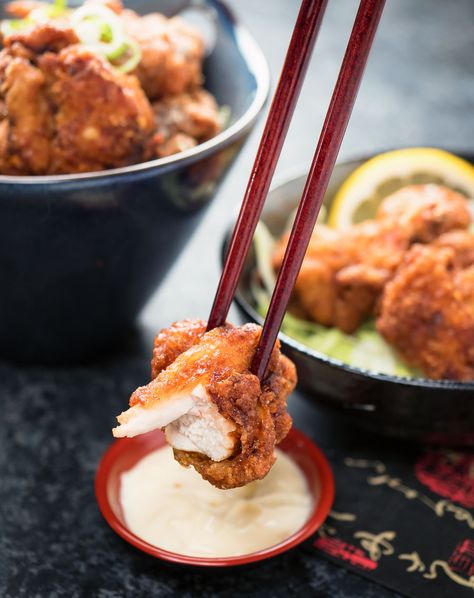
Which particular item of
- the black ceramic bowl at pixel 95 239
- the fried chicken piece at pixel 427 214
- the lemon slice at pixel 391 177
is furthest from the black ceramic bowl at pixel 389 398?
the lemon slice at pixel 391 177

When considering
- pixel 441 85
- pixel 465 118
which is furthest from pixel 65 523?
pixel 441 85

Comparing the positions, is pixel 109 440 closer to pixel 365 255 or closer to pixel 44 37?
pixel 365 255

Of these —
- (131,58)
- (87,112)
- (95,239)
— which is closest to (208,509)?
(95,239)

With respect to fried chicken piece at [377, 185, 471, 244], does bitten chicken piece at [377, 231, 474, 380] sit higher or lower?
lower

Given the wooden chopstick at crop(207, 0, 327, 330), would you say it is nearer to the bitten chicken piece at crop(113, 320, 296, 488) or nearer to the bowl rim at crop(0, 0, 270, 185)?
the bitten chicken piece at crop(113, 320, 296, 488)

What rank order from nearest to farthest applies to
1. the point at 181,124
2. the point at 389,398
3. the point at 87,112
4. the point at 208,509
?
the point at 208,509
the point at 389,398
the point at 87,112
the point at 181,124

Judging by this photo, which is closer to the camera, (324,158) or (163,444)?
(324,158)

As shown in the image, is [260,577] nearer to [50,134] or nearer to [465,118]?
[50,134]

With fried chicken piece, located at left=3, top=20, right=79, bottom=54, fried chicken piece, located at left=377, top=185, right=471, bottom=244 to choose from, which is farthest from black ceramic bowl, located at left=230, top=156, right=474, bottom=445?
fried chicken piece, located at left=3, top=20, right=79, bottom=54
